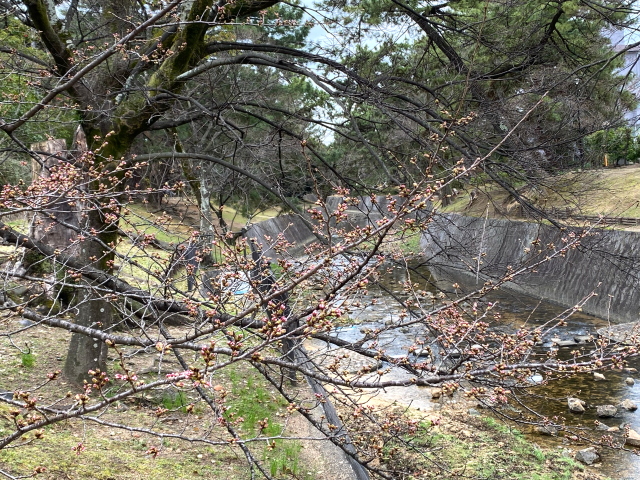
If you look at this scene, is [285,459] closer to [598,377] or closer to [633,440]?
[633,440]

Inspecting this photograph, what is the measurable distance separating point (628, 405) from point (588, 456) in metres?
1.91

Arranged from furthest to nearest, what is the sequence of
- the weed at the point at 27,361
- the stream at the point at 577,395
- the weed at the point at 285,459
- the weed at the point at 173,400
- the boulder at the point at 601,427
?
1. the boulder at the point at 601,427
2. the stream at the point at 577,395
3. the weed at the point at 27,361
4. the weed at the point at 173,400
5. the weed at the point at 285,459

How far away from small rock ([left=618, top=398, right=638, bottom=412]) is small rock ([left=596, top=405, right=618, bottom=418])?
0.22 metres

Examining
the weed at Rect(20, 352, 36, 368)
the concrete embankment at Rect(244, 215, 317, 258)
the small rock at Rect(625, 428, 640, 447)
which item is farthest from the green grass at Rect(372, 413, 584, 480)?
the concrete embankment at Rect(244, 215, 317, 258)

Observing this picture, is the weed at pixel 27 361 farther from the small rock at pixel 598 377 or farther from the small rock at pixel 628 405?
the small rock at pixel 598 377

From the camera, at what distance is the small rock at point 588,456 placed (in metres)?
6.76

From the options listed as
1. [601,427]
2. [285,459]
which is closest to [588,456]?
[601,427]

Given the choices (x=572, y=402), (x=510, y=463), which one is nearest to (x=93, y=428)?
(x=510, y=463)

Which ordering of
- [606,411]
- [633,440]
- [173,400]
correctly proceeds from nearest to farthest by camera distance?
1. [173,400]
2. [633,440]
3. [606,411]

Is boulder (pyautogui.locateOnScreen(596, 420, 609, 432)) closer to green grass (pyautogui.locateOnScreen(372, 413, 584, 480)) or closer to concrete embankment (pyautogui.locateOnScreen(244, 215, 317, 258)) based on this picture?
green grass (pyautogui.locateOnScreen(372, 413, 584, 480))

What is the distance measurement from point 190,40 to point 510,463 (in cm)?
589

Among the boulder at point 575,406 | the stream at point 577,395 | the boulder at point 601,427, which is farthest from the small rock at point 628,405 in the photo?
the boulder at point 601,427

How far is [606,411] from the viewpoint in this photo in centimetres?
800

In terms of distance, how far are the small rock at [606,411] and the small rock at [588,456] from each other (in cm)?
118
